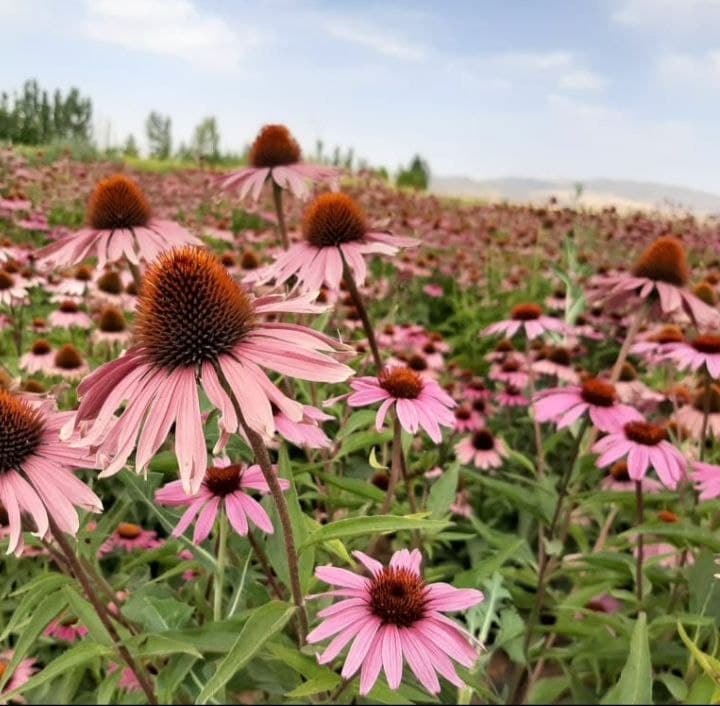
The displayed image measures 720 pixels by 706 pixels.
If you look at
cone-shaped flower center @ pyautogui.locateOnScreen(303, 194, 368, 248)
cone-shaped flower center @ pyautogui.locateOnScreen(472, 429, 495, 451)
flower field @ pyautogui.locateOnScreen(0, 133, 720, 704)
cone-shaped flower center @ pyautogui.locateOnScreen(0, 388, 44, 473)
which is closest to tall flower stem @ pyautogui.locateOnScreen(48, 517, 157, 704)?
flower field @ pyautogui.locateOnScreen(0, 133, 720, 704)

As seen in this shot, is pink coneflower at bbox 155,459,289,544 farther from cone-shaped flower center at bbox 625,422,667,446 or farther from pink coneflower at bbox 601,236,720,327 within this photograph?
pink coneflower at bbox 601,236,720,327

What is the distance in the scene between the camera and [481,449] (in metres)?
2.68

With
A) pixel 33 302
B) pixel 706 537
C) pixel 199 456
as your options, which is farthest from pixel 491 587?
pixel 33 302

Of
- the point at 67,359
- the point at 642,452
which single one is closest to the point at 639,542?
the point at 642,452

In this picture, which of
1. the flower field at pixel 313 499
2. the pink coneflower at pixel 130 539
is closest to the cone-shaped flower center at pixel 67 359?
the flower field at pixel 313 499

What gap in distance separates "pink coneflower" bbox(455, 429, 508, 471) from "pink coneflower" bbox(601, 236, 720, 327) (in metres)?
0.77

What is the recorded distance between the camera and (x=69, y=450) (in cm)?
100

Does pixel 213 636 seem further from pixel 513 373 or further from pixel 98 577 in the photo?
pixel 513 373

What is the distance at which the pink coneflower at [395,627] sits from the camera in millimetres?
844

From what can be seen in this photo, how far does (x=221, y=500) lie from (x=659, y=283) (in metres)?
1.38

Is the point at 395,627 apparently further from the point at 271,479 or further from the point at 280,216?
the point at 280,216

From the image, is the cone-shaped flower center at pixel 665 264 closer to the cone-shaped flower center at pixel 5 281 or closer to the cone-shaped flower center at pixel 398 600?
the cone-shaped flower center at pixel 398 600

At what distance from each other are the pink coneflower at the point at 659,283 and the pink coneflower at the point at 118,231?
1.15 metres

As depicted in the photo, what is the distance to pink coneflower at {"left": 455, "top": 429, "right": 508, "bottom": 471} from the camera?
102 inches
